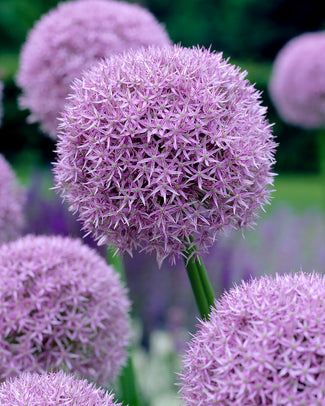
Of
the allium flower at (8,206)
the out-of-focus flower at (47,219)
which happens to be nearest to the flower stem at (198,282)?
the allium flower at (8,206)

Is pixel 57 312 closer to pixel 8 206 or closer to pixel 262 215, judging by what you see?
pixel 8 206

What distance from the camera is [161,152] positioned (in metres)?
1.25

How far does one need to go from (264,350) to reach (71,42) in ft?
A: 4.58

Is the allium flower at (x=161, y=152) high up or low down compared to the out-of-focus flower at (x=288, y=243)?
down

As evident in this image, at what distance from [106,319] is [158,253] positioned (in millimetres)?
481

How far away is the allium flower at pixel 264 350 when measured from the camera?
99 centimetres

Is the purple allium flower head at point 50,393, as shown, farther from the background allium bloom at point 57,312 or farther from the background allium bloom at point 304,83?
the background allium bloom at point 304,83

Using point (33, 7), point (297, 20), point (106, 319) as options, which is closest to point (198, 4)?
point (297, 20)

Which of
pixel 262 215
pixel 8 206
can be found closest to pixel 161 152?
pixel 8 206

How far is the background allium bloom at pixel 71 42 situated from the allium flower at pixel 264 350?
3.82ft

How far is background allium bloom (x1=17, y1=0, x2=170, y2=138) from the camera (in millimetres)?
2090

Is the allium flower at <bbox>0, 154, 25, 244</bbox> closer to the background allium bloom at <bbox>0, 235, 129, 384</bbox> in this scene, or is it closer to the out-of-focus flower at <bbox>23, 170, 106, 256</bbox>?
the background allium bloom at <bbox>0, 235, 129, 384</bbox>

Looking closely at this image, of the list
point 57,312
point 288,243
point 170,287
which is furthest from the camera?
point 288,243

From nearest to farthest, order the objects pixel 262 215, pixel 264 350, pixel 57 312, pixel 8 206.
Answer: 1. pixel 264 350
2. pixel 57 312
3. pixel 8 206
4. pixel 262 215
